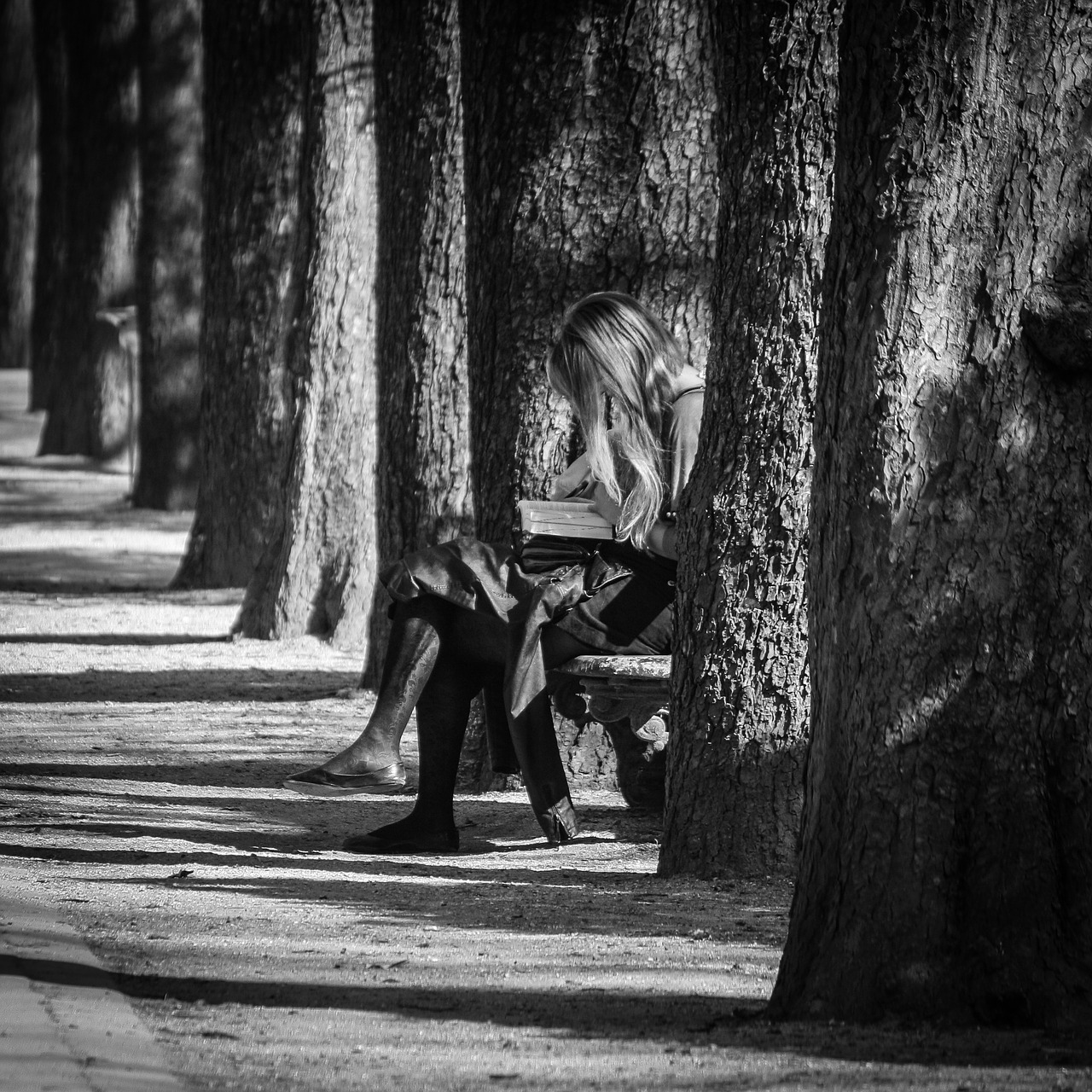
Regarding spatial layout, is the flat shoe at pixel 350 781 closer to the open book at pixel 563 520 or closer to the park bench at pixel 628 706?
the park bench at pixel 628 706

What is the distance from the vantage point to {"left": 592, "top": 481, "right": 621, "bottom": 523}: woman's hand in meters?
5.82

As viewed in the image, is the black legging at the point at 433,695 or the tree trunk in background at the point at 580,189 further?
the tree trunk in background at the point at 580,189

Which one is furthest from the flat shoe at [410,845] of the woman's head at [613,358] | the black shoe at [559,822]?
the woman's head at [613,358]

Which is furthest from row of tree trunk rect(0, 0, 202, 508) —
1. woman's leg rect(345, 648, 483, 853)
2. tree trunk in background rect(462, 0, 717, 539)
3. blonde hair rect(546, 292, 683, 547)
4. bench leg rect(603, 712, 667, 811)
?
blonde hair rect(546, 292, 683, 547)

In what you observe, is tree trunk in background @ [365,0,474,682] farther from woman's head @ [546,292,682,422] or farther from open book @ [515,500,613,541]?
woman's head @ [546,292,682,422]

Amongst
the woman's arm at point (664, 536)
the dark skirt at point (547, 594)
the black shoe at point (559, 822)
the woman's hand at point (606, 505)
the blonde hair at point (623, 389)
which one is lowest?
the black shoe at point (559, 822)

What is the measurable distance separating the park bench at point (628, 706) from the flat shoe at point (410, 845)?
571 mm

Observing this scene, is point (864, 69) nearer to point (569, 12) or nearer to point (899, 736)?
point (899, 736)

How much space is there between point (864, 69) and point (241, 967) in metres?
2.48

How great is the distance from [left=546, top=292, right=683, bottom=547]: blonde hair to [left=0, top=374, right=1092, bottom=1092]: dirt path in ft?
3.84

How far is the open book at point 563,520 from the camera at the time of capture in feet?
19.2

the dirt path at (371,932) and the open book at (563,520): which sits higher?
the open book at (563,520)

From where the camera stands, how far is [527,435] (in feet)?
21.7

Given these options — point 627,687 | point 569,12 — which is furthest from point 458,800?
point 569,12
